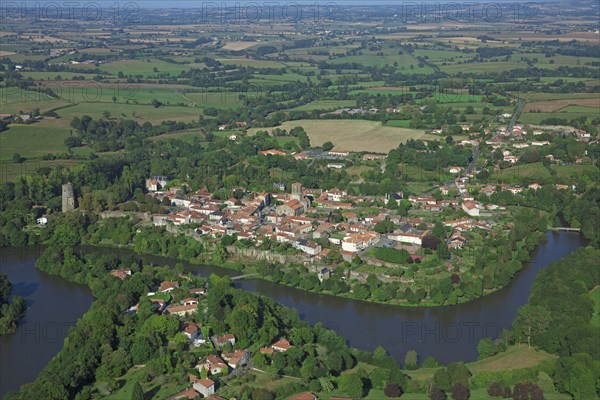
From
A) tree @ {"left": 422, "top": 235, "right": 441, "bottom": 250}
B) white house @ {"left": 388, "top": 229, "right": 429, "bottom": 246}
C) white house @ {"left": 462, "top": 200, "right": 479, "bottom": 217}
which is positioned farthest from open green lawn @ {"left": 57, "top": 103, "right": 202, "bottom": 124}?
tree @ {"left": 422, "top": 235, "right": 441, "bottom": 250}

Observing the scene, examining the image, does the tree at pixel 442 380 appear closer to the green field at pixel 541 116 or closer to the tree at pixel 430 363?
the tree at pixel 430 363

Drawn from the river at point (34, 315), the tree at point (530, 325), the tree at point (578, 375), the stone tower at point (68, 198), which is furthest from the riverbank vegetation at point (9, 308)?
the tree at point (578, 375)

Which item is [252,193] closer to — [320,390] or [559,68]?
[320,390]

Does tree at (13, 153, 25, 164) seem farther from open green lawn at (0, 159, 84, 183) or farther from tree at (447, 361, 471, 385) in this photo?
tree at (447, 361, 471, 385)

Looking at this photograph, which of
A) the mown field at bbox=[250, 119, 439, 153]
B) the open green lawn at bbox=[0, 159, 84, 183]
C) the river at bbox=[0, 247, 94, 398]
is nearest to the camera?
the river at bbox=[0, 247, 94, 398]

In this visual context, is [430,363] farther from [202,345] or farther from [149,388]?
[149,388]
